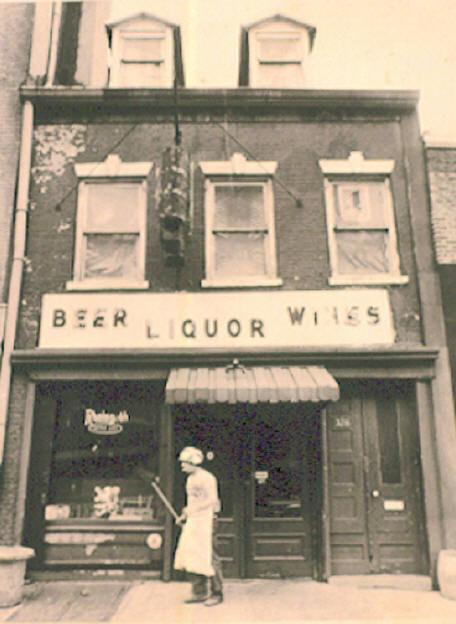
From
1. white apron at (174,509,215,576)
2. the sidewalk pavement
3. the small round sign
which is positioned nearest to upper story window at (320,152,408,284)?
white apron at (174,509,215,576)

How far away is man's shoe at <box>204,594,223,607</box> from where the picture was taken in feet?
21.8

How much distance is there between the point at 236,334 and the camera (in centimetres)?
853

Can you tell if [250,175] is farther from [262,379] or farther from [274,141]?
[262,379]

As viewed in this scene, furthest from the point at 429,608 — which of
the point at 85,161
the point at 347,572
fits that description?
the point at 85,161

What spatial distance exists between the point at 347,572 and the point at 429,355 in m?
3.33

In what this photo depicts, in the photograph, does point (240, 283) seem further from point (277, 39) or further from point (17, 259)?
point (277, 39)

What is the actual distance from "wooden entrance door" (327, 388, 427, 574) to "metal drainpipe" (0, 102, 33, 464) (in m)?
4.81

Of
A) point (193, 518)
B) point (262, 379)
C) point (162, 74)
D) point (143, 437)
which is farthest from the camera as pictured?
point (162, 74)

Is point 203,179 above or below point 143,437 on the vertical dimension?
above

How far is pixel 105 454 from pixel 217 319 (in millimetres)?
2631

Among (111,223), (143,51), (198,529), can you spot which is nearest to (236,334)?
(111,223)

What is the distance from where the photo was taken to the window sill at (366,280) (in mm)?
8773

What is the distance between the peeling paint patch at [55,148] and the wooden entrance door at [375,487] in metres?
5.84

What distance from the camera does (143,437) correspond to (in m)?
8.58
